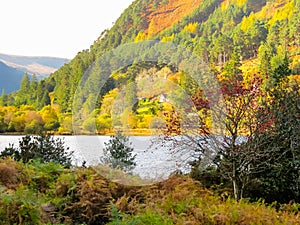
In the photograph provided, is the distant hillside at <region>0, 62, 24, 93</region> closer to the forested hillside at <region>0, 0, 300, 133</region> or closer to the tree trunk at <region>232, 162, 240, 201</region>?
the forested hillside at <region>0, 0, 300, 133</region>

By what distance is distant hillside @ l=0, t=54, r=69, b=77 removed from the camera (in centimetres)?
4162

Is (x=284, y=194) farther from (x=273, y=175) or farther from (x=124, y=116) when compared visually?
(x=124, y=116)

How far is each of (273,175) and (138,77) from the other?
134 inches

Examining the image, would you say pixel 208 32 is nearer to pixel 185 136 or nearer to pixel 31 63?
pixel 31 63

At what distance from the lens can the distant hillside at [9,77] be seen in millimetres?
41475

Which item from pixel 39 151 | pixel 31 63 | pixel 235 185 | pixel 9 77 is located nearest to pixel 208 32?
pixel 31 63

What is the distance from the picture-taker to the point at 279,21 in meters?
31.0

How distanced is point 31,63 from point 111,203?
4374cm

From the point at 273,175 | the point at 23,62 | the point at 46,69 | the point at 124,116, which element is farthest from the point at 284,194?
the point at 23,62

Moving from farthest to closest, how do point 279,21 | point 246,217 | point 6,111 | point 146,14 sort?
1. point 146,14
2. point 279,21
3. point 6,111
4. point 246,217

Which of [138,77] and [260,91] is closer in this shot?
[260,91]

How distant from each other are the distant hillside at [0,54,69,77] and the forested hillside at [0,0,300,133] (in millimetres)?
8773

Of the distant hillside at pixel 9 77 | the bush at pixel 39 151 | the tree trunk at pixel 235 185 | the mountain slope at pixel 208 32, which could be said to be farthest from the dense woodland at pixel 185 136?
the distant hillside at pixel 9 77

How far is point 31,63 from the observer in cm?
4581
